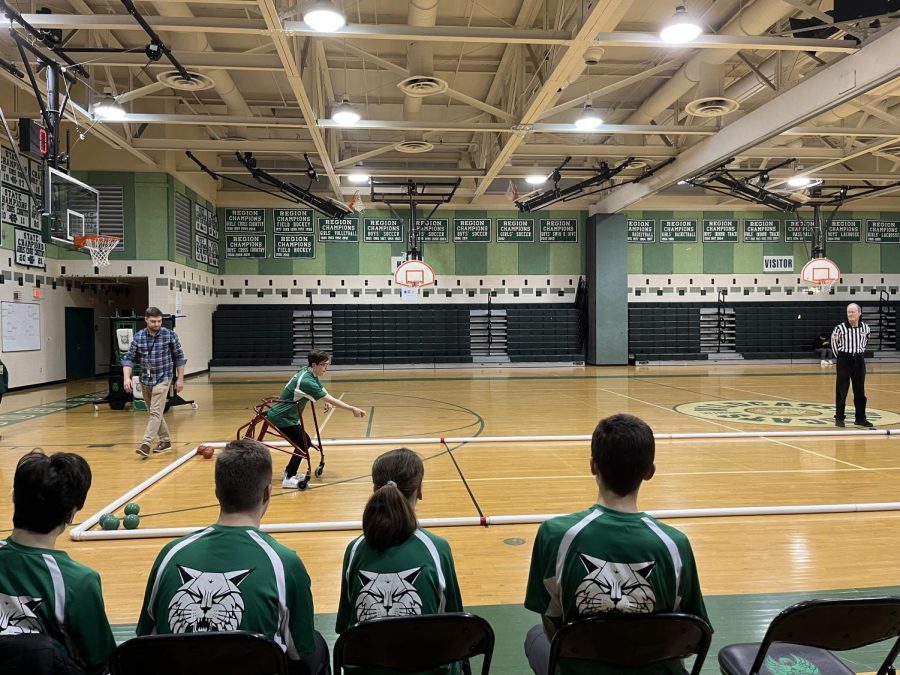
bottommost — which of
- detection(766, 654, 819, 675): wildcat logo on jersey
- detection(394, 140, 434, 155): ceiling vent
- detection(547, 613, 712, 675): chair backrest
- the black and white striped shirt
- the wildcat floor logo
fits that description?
the wildcat floor logo

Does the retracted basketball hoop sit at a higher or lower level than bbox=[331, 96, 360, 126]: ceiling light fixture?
lower

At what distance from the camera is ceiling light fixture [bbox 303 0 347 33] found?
21.8ft

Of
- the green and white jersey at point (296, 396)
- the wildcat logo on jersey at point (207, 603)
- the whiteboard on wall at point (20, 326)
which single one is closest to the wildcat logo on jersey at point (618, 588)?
the wildcat logo on jersey at point (207, 603)

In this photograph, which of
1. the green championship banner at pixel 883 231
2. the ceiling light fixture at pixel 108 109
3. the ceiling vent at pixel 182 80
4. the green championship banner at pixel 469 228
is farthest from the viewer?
the green championship banner at pixel 883 231

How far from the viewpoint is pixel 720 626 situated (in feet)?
10.4

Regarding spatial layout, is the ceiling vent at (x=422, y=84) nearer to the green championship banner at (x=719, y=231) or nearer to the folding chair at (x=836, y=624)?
the folding chair at (x=836, y=624)

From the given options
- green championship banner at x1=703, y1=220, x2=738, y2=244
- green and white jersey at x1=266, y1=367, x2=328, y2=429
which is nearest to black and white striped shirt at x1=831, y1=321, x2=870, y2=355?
green and white jersey at x1=266, y1=367, x2=328, y2=429

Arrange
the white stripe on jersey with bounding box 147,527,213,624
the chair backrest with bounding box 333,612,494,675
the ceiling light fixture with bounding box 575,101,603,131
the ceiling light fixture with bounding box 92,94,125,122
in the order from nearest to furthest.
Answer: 1. the chair backrest with bounding box 333,612,494,675
2. the white stripe on jersey with bounding box 147,527,213,624
3. the ceiling light fixture with bounding box 92,94,125,122
4. the ceiling light fixture with bounding box 575,101,603,131

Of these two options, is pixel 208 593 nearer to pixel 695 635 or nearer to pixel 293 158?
pixel 695 635

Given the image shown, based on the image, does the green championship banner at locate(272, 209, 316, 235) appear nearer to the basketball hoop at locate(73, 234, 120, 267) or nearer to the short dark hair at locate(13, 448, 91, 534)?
the basketball hoop at locate(73, 234, 120, 267)

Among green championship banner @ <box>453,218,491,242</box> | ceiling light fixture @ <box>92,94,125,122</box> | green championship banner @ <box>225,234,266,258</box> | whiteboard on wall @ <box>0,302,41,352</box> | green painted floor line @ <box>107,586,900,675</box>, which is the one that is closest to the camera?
green painted floor line @ <box>107,586,900,675</box>

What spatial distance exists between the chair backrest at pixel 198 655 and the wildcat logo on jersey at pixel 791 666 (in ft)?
5.04

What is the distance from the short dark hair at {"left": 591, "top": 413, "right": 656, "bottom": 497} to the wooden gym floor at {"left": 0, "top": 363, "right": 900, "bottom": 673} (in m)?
A: 1.38

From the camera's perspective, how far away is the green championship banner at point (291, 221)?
20.1m
